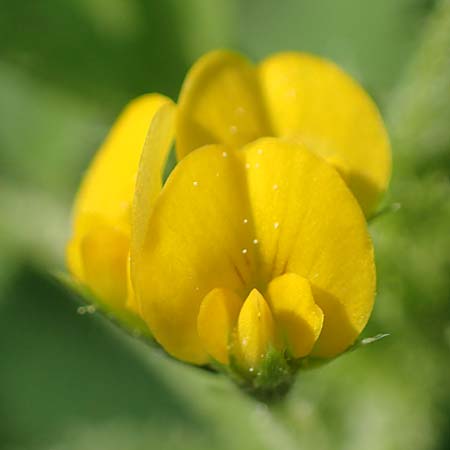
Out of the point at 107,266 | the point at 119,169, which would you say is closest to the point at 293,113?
the point at 119,169

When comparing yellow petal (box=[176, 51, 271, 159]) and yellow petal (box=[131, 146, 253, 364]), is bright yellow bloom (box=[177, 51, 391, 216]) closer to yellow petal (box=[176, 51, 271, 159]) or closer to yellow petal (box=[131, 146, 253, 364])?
yellow petal (box=[176, 51, 271, 159])

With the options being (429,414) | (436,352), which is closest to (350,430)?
(429,414)

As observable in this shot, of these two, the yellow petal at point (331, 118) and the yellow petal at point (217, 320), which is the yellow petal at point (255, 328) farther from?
the yellow petal at point (331, 118)

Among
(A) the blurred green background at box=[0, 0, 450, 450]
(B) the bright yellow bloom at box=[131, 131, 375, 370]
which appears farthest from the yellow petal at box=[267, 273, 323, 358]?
(A) the blurred green background at box=[0, 0, 450, 450]

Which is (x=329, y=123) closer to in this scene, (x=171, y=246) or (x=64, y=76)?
(x=171, y=246)

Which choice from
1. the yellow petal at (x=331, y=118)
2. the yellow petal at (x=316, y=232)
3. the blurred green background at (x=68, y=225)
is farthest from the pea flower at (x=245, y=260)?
the blurred green background at (x=68, y=225)

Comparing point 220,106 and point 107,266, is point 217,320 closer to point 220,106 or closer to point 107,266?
point 107,266
